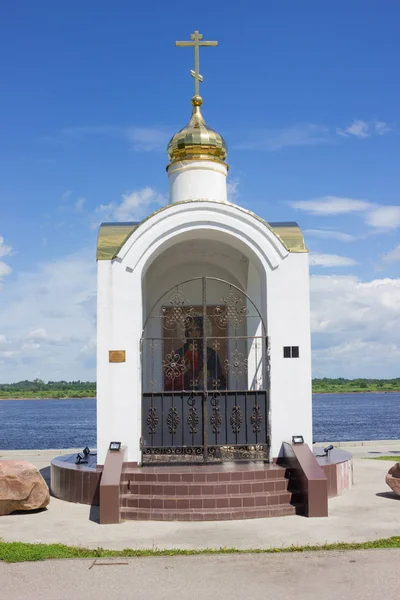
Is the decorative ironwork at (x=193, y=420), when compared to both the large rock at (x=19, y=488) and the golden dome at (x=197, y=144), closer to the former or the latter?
the large rock at (x=19, y=488)

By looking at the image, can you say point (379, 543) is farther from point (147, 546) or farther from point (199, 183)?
point (199, 183)

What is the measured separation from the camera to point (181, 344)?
40.6 ft

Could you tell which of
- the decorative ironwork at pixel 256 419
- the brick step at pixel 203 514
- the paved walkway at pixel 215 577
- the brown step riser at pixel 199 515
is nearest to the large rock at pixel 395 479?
the brick step at pixel 203 514

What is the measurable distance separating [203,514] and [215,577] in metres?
2.33

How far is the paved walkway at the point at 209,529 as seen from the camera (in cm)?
696

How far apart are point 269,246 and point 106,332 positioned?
8.93ft

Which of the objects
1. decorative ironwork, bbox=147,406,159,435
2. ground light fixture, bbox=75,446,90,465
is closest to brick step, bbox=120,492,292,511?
decorative ironwork, bbox=147,406,159,435

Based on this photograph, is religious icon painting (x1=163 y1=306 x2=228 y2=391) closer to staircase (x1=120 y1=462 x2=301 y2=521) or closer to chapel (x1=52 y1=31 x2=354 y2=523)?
chapel (x1=52 y1=31 x2=354 y2=523)

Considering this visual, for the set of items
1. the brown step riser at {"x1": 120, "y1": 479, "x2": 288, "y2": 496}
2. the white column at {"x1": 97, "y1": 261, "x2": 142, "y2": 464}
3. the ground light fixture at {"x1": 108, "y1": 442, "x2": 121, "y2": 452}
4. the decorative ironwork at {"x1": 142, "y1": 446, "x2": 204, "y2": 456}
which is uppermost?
the white column at {"x1": 97, "y1": 261, "x2": 142, "y2": 464}

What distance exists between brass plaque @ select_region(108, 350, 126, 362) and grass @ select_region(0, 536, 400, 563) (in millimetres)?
3226

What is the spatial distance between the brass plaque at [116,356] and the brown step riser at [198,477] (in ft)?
5.36

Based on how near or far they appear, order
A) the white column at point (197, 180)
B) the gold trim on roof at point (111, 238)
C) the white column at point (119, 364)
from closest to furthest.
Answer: the white column at point (119, 364) < the gold trim on roof at point (111, 238) < the white column at point (197, 180)

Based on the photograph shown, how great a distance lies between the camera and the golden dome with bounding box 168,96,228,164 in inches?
459

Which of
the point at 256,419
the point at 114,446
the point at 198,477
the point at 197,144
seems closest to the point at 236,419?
the point at 256,419
